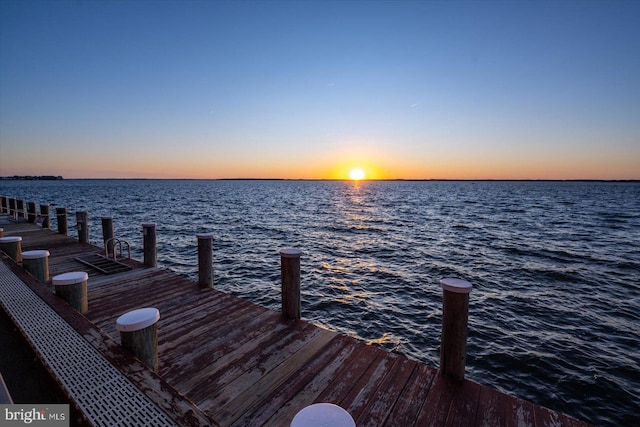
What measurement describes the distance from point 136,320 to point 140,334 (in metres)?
0.15

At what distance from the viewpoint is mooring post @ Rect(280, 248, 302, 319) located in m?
5.59

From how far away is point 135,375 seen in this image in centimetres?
260

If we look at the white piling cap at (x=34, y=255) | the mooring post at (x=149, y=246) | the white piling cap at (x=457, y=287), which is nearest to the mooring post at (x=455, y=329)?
the white piling cap at (x=457, y=287)

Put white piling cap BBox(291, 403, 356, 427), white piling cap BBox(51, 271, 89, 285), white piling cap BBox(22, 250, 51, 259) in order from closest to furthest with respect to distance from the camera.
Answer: white piling cap BBox(291, 403, 356, 427) < white piling cap BBox(51, 271, 89, 285) < white piling cap BBox(22, 250, 51, 259)

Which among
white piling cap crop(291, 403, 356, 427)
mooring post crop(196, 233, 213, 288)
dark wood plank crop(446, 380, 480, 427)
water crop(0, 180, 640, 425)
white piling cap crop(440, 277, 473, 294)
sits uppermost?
white piling cap crop(440, 277, 473, 294)

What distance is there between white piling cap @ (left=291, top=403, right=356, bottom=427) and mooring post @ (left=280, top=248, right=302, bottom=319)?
3528 mm

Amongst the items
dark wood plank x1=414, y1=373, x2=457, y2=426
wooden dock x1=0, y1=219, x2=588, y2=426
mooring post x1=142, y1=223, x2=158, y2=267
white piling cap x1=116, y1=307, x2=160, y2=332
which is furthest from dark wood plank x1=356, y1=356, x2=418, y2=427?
mooring post x1=142, y1=223, x2=158, y2=267

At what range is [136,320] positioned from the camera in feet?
10.3

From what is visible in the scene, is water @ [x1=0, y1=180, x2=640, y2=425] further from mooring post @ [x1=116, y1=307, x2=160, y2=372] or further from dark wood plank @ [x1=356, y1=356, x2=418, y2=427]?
mooring post @ [x1=116, y1=307, x2=160, y2=372]

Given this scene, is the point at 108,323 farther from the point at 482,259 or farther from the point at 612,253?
the point at 612,253

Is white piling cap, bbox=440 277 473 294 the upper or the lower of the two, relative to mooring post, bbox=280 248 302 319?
upper

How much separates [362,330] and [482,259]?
10.8m

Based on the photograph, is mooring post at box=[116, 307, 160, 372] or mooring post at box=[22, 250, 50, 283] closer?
mooring post at box=[116, 307, 160, 372]

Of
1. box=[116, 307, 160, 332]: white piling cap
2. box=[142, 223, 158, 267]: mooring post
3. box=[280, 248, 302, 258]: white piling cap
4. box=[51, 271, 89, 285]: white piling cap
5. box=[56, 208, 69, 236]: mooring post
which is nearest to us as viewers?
box=[116, 307, 160, 332]: white piling cap
